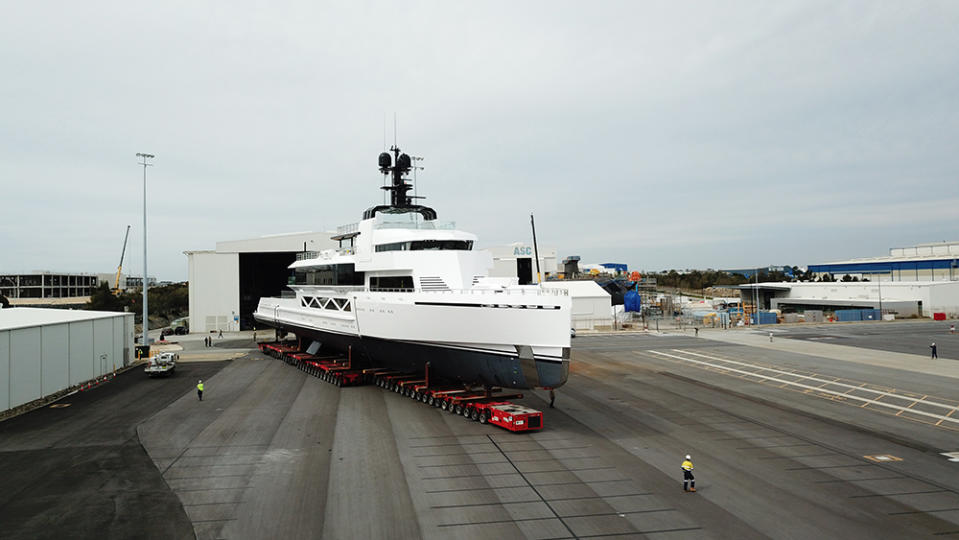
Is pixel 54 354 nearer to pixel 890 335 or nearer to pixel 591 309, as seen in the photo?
pixel 591 309

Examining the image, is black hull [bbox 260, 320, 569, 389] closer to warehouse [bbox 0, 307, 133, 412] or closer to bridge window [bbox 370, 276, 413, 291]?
bridge window [bbox 370, 276, 413, 291]

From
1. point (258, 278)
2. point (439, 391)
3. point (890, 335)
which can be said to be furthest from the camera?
point (258, 278)

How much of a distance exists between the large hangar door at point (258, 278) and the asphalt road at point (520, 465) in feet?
107

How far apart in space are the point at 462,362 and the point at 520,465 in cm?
532

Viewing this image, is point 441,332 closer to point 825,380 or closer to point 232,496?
point 232,496

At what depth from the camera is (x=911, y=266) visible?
283 ft

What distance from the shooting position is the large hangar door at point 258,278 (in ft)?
175

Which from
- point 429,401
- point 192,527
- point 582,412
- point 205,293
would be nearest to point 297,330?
point 429,401

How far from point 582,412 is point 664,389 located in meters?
6.04

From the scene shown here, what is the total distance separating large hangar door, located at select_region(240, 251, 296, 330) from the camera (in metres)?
53.2

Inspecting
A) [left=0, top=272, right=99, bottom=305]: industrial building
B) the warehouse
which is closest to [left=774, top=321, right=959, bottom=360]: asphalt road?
the warehouse

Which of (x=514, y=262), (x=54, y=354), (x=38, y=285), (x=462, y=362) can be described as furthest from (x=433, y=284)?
(x=38, y=285)

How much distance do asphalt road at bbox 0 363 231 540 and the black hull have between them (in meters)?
7.90

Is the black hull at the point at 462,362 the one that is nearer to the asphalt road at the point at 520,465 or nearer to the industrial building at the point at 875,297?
the asphalt road at the point at 520,465
